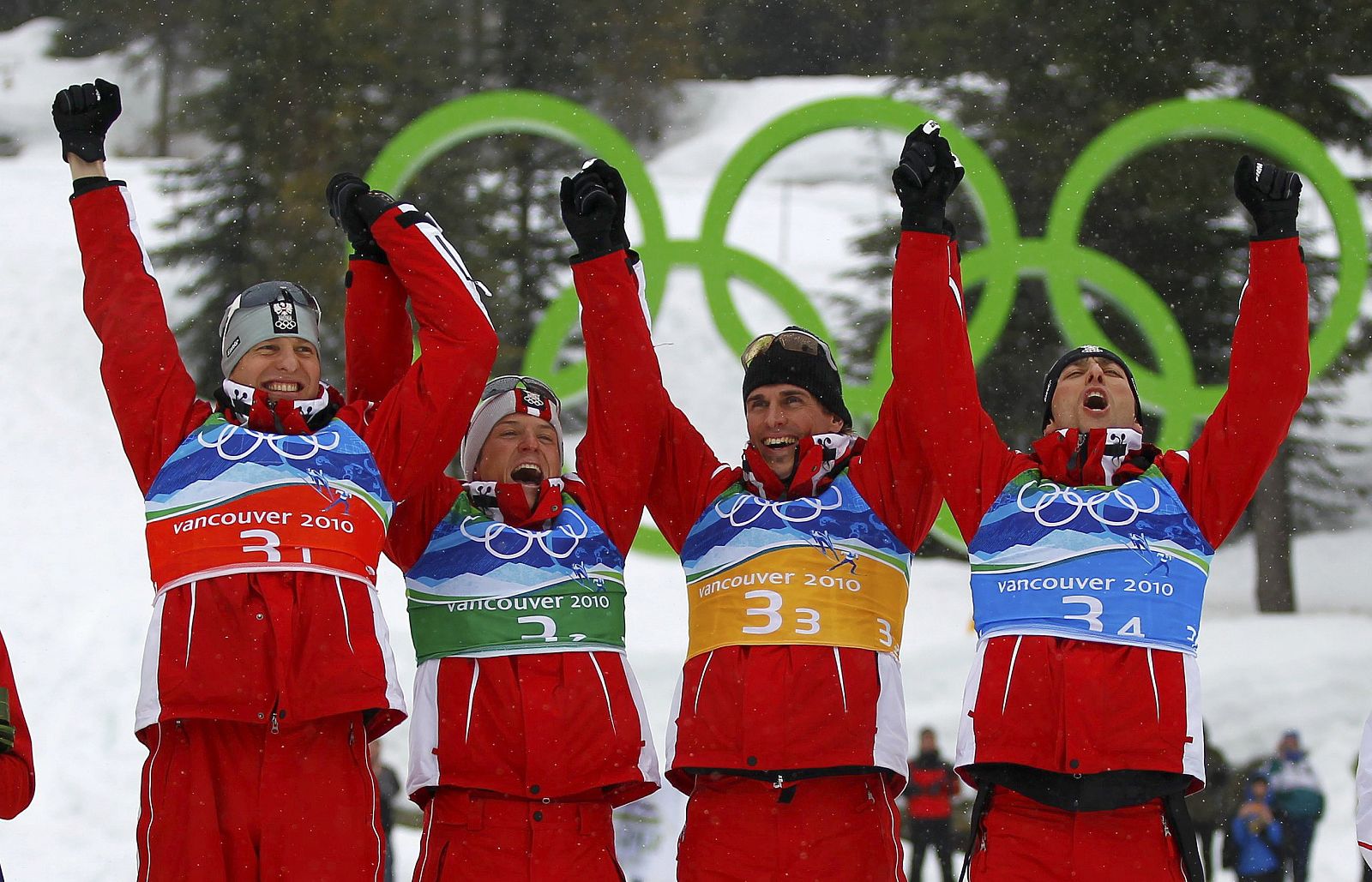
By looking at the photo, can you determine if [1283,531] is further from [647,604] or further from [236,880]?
[236,880]

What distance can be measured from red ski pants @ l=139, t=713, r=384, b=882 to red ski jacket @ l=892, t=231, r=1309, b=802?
129 cm

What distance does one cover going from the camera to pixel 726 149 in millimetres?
10359

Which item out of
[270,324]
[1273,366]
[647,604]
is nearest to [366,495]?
[270,324]

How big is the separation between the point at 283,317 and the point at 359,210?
1.25 feet

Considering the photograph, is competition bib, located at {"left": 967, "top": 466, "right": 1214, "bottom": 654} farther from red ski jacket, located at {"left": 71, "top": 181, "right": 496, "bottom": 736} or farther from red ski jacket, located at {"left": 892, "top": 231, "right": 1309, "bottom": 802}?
red ski jacket, located at {"left": 71, "top": 181, "right": 496, "bottom": 736}

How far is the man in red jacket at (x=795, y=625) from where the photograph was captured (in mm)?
3646

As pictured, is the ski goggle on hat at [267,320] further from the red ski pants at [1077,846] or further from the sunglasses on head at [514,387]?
the red ski pants at [1077,846]

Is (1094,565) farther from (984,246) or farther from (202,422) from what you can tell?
(984,246)

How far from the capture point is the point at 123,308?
3.65m

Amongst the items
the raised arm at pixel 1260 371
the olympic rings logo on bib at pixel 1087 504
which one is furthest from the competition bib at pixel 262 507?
the raised arm at pixel 1260 371

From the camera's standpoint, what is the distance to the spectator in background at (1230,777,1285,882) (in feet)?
22.3

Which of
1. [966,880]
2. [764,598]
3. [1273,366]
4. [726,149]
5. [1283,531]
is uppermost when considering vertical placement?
[726,149]

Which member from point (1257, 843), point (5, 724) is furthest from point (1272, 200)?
point (1257, 843)

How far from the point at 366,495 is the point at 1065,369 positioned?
164 centimetres
